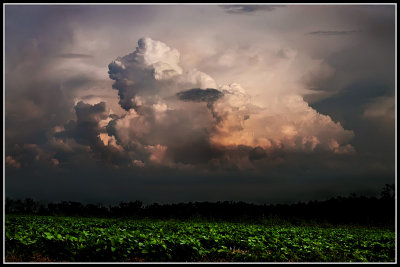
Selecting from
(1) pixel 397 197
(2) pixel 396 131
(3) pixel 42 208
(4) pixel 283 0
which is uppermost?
(4) pixel 283 0

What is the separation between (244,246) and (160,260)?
2801mm

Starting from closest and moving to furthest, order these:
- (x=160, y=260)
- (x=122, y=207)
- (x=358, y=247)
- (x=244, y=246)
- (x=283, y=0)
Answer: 1. (x=283, y=0)
2. (x=160, y=260)
3. (x=244, y=246)
4. (x=358, y=247)
5. (x=122, y=207)

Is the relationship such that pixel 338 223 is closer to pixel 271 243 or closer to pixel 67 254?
pixel 271 243

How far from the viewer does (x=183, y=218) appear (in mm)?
26359

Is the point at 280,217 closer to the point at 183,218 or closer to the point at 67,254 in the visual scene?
the point at 183,218

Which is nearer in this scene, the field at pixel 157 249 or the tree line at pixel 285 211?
the field at pixel 157 249

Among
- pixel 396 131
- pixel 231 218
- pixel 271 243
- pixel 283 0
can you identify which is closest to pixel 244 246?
pixel 271 243

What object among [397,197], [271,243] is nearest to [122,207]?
[271,243]

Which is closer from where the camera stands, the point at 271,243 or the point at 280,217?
Result: the point at 271,243

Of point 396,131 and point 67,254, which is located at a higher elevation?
point 396,131

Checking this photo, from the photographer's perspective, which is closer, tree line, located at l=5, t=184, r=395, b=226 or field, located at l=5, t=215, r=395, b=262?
Result: field, located at l=5, t=215, r=395, b=262

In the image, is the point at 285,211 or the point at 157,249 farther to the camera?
the point at 285,211

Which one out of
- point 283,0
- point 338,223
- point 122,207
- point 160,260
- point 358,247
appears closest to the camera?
point 283,0

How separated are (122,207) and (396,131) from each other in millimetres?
25130
